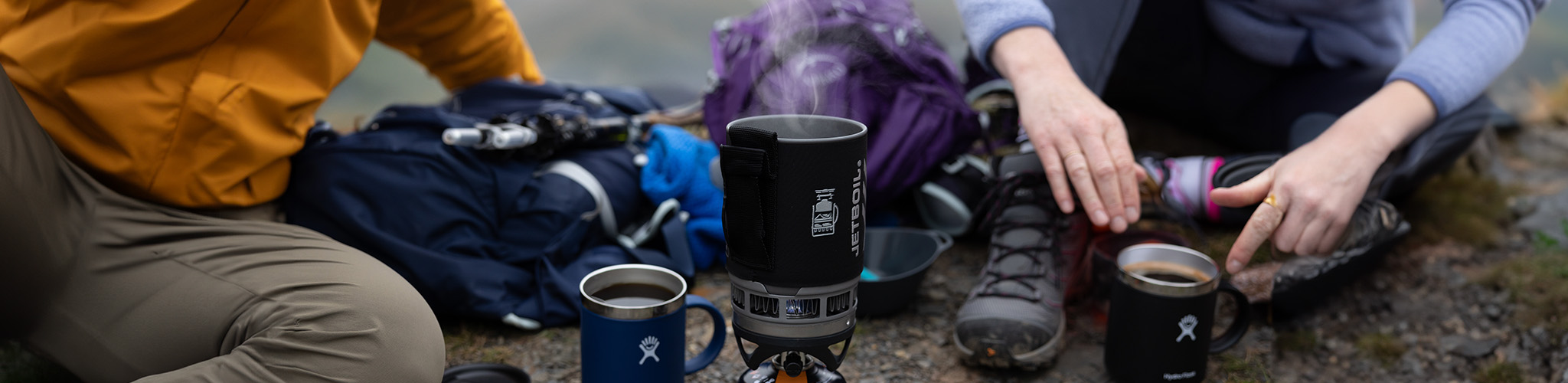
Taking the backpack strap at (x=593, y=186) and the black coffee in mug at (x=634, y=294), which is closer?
the black coffee in mug at (x=634, y=294)

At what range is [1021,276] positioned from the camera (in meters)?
1.64

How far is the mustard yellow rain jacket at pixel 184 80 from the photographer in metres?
1.26

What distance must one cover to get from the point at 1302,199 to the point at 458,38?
1.77 m

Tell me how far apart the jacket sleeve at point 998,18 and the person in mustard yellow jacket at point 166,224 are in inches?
43.8

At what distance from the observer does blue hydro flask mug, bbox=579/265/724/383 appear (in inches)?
49.8

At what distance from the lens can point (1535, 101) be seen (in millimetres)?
3584

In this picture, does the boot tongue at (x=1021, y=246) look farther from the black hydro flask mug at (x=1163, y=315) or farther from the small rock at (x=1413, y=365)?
the small rock at (x=1413, y=365)

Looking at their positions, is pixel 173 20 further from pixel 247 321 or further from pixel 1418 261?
pixel 1418 261

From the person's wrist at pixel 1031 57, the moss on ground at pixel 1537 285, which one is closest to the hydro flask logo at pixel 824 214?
the person's wrist at pixel 1031 57

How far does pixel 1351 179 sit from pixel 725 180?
105 cm

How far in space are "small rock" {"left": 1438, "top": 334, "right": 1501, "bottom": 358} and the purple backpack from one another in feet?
3.46

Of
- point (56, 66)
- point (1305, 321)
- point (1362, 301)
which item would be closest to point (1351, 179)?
point (1305, 321)

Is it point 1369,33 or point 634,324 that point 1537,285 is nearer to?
point 1369,33

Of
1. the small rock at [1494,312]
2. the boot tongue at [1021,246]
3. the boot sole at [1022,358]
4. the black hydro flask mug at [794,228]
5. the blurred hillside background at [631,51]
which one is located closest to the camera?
the black hydro flask mug at [794,228]
